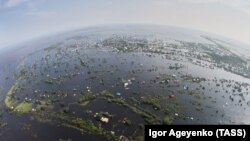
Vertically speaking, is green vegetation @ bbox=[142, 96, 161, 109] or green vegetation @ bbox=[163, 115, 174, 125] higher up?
green vegetation @ bbox=[142, 96, 161, 109]

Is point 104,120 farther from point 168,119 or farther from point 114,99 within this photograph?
point 168,119

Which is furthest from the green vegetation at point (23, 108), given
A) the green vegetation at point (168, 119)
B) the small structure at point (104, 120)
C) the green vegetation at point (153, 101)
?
the green vegetation at point (168, 119)

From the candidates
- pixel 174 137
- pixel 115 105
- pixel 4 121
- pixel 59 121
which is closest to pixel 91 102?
pixel 115 105

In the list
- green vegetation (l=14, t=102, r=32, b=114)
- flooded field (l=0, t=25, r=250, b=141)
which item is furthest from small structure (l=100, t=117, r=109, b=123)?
green vegetation (l=14, t=102, r=32, b=114)

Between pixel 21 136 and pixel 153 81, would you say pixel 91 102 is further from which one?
pixel 153 81

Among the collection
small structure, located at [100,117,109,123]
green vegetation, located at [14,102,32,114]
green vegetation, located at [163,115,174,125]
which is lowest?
green vegetation, located at [163,115,174,125]

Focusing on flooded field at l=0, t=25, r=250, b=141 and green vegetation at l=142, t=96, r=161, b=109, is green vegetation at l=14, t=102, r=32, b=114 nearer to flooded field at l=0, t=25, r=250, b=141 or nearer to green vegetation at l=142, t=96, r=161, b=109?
flooded field at l=0, t=25, r=250, b=141

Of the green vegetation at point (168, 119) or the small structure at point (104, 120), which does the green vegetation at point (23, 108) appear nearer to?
the small structure at point (104, 120)

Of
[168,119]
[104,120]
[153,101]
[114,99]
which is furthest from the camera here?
[114,99]

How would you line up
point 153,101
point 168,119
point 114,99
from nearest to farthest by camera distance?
point 168,119
point 153,101
point 114,99

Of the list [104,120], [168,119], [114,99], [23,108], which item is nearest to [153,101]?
[168,119]
